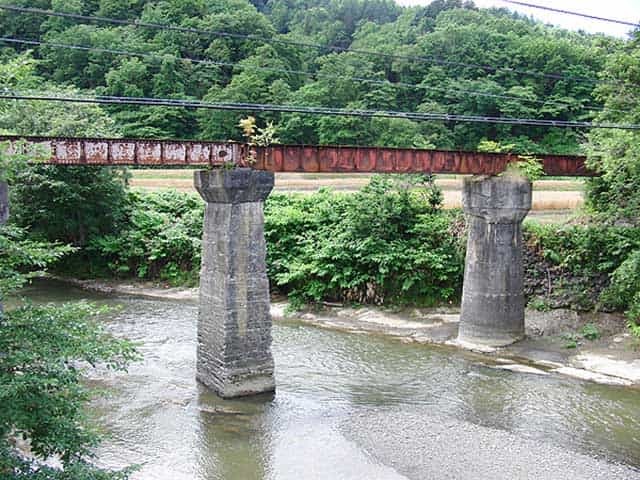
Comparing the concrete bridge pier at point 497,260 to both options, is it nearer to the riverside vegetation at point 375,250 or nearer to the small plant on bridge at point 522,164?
the small plant on bridge at point 522,164

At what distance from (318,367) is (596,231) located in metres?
10.9

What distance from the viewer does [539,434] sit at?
14.5 metres

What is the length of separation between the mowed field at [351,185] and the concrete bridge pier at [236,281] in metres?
18.7

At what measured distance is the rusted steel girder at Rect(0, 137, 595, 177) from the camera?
1587cm

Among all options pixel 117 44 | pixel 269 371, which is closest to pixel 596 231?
pixel 269 371

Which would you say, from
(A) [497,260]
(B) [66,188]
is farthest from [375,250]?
(B) [66,188]

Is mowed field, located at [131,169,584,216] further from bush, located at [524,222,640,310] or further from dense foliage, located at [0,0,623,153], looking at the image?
bush, located at [524,222,640,310]

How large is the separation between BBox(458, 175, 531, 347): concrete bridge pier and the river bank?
70 cm

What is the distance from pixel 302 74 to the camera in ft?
174

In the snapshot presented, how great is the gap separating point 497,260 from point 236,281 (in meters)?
9.21

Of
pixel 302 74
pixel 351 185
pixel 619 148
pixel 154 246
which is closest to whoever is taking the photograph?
pixel 619 148

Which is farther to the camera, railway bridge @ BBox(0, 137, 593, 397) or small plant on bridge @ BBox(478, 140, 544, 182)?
small plant on bridge @ BBox(478, 140, 544, 182)

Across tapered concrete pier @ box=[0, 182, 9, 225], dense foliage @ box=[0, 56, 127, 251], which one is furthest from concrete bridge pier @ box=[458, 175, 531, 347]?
dense foliage @ box=[0, 56, 127, 251]

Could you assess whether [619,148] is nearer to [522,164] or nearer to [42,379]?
[522,164]
